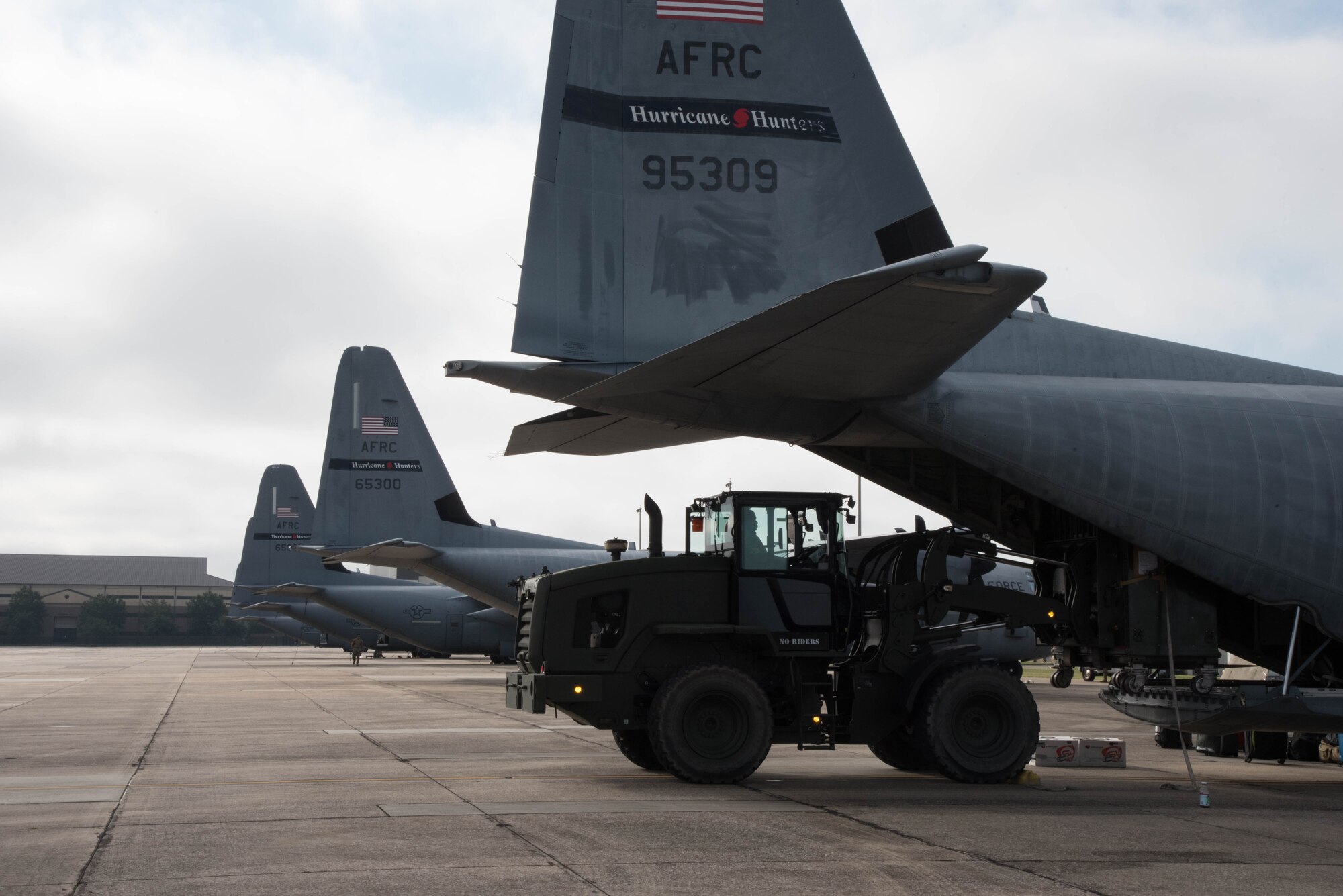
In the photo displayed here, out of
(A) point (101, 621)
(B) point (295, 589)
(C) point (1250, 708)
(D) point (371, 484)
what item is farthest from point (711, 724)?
(A) point (101, 621)

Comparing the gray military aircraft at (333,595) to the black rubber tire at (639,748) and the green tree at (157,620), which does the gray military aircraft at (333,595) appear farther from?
the green tree at (157,620)

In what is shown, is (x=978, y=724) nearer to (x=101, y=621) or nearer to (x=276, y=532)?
(x=276, y=532)

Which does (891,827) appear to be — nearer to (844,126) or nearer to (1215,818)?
(1215,818)

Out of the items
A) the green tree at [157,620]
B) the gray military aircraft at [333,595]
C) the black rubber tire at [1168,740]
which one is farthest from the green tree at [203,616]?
the black rubber tire at [1168,740]

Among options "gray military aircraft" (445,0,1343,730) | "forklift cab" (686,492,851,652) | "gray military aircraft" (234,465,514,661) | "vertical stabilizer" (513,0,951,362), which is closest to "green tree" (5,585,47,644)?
"gray military aircraft" (234,465,514,661)

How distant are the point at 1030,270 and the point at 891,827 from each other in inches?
174

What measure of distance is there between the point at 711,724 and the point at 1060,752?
5.43m

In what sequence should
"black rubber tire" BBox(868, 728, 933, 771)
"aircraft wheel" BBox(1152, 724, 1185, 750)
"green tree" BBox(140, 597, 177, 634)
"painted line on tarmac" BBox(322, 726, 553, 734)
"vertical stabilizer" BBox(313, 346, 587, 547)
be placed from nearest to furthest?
1. "black rubber tire" BBox(868, 728, 933, 771)
2. "aircraft wheel" BBox(1152, 724, 1185, 750)
3. "painted line on tarmac" BBox(322, 726, 553, 734)
4. "vertical stabilizer" BBox(313, 346, 587, 547)
5. "green tree" BBox(140, 597, 177, 634)

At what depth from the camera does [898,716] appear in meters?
12.4

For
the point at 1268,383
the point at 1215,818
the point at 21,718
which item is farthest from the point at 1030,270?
the point at 21,718

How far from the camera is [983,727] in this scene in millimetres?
12234

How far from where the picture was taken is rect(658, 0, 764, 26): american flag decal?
1239cm

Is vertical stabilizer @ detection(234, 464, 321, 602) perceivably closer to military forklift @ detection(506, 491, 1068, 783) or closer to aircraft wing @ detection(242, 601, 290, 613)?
aircraft wing @ detection(242, 601, 290, 613)

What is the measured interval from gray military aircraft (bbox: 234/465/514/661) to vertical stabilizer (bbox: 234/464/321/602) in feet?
0.10
